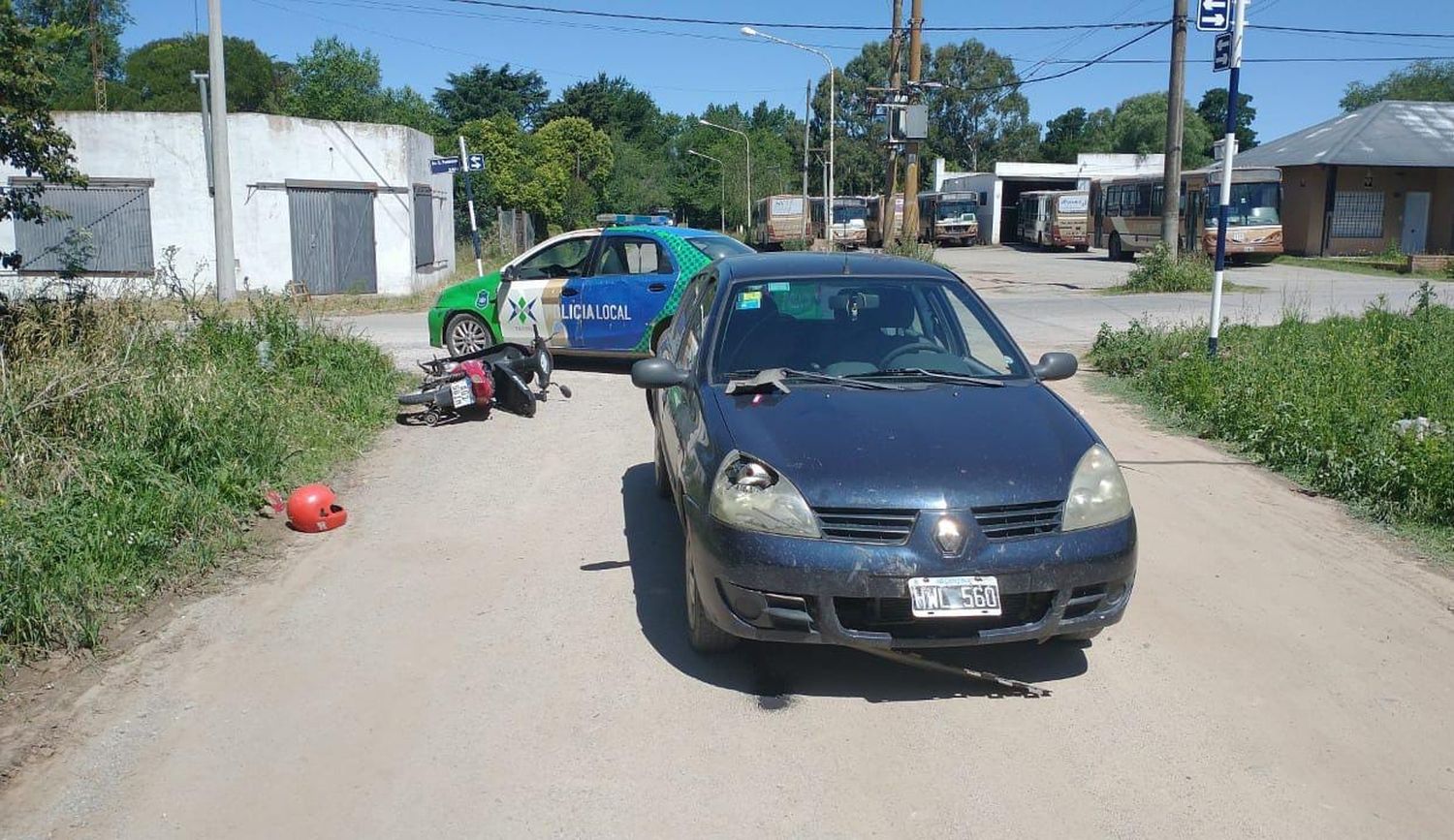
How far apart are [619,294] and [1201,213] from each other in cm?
2835

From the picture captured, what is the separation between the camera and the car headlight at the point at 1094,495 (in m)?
4.59

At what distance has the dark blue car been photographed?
172 inches

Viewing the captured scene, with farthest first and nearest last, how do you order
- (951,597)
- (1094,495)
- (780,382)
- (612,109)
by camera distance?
(612,109), (780,382), (1094,495), (951,597)

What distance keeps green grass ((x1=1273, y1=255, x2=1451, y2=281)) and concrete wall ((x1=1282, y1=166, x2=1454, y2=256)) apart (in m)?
1.97

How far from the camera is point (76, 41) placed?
9977 mm

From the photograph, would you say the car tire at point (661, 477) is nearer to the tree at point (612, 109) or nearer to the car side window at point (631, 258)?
the car side window at point (631, 258)

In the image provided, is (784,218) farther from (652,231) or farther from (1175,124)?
(652,231)

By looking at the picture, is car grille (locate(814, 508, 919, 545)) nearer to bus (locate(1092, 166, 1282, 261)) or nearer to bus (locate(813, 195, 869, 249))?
bus (locate(1092, 166, 1282, 261))

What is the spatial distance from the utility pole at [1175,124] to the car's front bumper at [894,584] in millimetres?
20675

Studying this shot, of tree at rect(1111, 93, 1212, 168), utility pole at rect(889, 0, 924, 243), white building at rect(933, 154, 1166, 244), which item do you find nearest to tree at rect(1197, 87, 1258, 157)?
tree at rect(1111, 93, 1212, 168)

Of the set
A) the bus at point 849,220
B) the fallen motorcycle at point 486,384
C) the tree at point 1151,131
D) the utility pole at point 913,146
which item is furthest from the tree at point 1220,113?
the fallen motorcycle at point 486,384

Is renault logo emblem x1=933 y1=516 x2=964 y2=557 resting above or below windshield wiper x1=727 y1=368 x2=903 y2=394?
below

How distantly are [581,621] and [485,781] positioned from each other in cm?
157

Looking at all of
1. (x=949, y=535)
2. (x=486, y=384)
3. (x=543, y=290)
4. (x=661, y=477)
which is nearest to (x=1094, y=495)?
(x=949, y=535)
